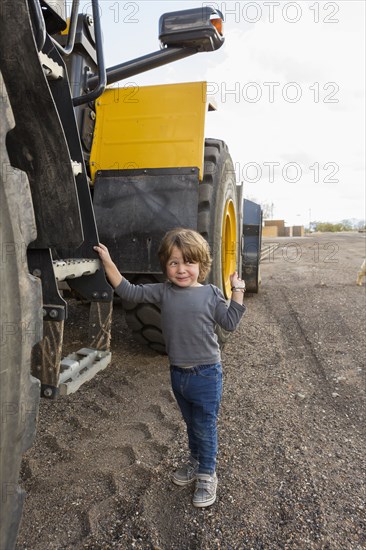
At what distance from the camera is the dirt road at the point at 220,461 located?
1.69 metres

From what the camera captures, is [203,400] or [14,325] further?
[203,400]

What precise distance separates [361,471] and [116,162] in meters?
2.12

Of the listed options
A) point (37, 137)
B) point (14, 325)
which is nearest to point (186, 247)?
point (37, 137)

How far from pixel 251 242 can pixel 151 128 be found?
12.6 ft

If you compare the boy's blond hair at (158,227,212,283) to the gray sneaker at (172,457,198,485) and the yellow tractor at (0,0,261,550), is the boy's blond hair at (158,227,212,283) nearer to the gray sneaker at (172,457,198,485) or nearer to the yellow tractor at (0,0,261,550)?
the yellow tractor at (0,0,261,550)

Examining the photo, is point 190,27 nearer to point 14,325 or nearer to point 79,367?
point 79,367

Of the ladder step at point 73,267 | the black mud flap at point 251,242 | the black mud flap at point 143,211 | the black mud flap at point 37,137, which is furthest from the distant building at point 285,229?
the black mud flap at point 37,137

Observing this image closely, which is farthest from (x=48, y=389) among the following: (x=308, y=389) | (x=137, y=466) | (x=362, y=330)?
(x=362, y=330)

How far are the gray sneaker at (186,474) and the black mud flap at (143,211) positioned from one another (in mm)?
1047

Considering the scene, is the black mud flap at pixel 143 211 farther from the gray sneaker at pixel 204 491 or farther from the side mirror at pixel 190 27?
the gray sneaker at pixel 204 491

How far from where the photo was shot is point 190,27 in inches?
88.7

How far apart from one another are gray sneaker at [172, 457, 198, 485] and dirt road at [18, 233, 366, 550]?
0.05 m

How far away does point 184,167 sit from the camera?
270cm

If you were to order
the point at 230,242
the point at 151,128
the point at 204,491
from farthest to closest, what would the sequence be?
the point at 230,242 < the point at 151,128 < the point at 204,491
